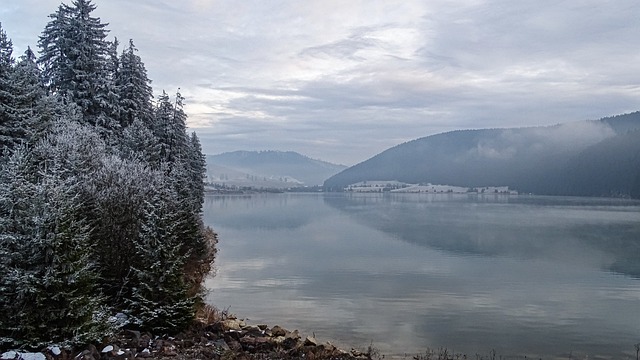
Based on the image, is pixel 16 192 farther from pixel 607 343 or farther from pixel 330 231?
pixel 330 231

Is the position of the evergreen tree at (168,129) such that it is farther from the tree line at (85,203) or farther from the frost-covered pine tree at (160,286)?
the frost-covered pine tree at (160,286)

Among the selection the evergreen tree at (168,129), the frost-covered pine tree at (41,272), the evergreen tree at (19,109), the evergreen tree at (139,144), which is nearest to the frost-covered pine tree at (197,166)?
the evergreen tree at (168,129)

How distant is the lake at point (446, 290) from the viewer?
22750mm

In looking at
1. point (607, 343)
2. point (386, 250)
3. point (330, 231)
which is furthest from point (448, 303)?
point (330, 231)

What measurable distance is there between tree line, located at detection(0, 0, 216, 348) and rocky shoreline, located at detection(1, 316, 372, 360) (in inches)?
13.0

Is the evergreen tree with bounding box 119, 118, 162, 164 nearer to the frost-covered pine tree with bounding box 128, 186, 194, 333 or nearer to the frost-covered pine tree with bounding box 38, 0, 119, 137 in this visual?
the frost-covered pine tree with bounding box 38, 0, 119, 137

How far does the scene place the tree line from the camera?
38.2 ft

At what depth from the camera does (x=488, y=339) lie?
2264cm

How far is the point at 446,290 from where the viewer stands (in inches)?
1309

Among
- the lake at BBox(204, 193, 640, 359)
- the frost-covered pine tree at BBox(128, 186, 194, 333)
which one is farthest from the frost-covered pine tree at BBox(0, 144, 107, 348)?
the lake at BBox(204, 193, 640, 359)

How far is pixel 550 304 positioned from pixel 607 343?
25.2ft

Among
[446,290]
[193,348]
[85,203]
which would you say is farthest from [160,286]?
[446,290]

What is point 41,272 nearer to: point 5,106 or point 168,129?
point 5,106

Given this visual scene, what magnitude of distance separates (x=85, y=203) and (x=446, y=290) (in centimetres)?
2261
